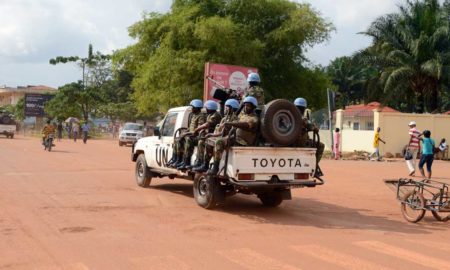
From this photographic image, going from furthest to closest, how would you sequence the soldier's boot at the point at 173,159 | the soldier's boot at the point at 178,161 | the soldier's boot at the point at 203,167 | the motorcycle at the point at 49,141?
1. the motorcycle at the point at 49,141
2. the soldier's boot at the point at 173,159
3. the soldier's boot at the point at 178,161
4. the soldier's boot at the point at 203,167

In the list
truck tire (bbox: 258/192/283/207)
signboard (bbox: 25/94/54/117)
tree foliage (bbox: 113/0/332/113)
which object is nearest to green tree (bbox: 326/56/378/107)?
tree foliage (bbox: 113/0/332/113)

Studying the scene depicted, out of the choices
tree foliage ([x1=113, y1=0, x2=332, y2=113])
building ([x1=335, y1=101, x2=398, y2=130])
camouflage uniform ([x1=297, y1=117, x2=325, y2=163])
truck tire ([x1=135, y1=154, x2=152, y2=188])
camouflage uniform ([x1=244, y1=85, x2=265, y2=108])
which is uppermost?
tree foliage ([x1=113, y1=0, x2=332, y2=113])

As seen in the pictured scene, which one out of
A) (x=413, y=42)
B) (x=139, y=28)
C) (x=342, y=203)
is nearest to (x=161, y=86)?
(x=139, y=28)

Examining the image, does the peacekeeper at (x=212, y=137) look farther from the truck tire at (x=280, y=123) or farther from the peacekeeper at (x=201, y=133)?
the truck tire at (x=280, y=123)

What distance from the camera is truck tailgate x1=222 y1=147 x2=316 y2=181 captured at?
30.6 feet

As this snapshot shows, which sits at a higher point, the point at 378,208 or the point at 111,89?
the point at 111,89

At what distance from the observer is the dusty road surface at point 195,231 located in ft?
20.8

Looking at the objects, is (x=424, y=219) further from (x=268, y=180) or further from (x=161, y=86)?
(x=161, y=86)

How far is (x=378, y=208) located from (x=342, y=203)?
84 centimetres

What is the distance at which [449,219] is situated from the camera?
31.9ft

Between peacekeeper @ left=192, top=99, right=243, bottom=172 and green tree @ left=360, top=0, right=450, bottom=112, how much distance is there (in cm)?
2748

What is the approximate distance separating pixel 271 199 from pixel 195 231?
3.24 metres

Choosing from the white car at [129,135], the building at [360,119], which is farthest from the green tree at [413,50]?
the white car at [129,135]

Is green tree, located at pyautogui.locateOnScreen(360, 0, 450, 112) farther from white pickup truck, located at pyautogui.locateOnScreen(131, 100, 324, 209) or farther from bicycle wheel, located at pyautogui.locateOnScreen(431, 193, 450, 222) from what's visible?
white pickup truck, located at pyautogui.locateOnScreen(131, 100, 324, 209)
